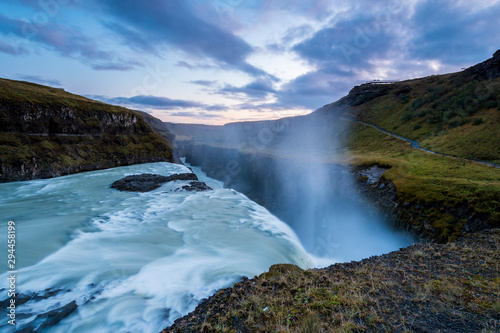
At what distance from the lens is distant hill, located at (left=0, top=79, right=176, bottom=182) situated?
124 ft

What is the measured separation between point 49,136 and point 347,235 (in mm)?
62178

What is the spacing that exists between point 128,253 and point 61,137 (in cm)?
5134

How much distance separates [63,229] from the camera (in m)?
15.8

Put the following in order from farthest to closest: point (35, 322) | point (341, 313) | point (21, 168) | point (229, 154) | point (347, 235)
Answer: point (229, 154) < point (21, 168) < point (347, 235) < point (35, 322) < point (341, 313)

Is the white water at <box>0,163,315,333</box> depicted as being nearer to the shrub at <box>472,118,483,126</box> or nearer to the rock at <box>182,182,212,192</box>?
the rock at <box>182,182,212,192</box>

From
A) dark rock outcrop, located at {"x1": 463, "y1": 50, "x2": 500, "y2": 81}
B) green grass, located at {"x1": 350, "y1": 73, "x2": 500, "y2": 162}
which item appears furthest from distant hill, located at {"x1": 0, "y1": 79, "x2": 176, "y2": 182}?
dark rock outcrop, located at {"x1": 463, "y1": 50, "x2": 500, "y2": 81}

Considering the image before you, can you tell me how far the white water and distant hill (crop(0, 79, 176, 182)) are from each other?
14.2 m

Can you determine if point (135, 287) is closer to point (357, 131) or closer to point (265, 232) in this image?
point (265, 232)

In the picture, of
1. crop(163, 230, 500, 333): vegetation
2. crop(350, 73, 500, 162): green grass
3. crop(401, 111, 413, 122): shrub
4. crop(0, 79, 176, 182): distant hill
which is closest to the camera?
crop(163, 230, 500, 333): vegetation

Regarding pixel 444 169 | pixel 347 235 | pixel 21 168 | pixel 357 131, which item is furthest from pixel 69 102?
pixel 357 131

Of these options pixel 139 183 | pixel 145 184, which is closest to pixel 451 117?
pixel 145 184

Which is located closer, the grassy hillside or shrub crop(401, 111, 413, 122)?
the grassy hillside

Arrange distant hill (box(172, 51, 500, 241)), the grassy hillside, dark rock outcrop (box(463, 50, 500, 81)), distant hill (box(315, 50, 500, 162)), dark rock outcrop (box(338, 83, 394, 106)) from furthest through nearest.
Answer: dark rock outcrop (box(338, 83, 394, 106))
dark rock outcrop (box(463, 50, 500, 81))
distant hill (box(315, 50, 500, 162))
distant hill (box(172, 51, 500, 241))
the grassy hillside

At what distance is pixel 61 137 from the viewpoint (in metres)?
47.8
